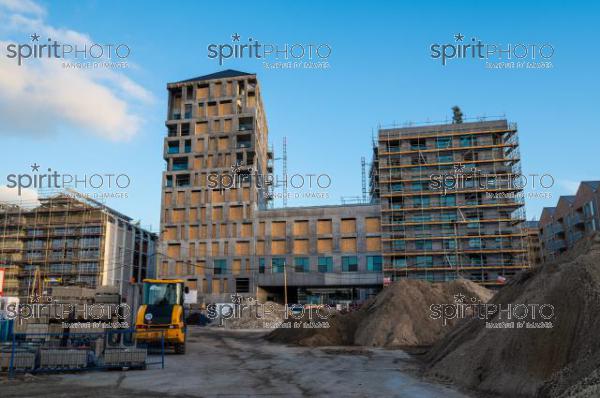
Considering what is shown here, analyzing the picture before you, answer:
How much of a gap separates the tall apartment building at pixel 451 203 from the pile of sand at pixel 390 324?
31.1m

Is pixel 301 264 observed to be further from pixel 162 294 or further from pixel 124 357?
pixel 124 357

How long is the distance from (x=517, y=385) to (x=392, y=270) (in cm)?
5572

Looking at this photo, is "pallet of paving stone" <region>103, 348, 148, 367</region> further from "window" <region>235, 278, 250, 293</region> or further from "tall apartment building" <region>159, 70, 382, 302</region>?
"window" <region>235, 278, 250, 293</region>

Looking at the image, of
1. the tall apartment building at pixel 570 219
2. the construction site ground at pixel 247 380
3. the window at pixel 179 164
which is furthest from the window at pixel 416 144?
the construction site ground at pixel 247 380

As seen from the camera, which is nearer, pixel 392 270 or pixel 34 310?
pixel 34 310

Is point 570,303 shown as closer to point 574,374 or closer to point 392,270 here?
point 574,374

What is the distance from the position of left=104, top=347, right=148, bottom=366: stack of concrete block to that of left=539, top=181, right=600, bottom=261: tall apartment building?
62.3 m

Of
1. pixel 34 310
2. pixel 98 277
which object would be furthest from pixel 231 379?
pixel 98 277

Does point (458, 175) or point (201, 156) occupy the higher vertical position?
point (201, 156)

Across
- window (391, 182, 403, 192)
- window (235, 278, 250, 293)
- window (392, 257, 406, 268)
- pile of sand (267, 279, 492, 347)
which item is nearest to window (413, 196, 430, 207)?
window (391, 182, 403, 192)

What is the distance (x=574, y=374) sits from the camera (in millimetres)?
11523

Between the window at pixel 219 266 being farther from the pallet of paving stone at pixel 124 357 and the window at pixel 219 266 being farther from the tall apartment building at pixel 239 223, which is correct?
the pallet of paving stone at pixel 124 357

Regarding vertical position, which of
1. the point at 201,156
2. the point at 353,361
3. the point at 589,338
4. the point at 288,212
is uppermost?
the point at 201,156

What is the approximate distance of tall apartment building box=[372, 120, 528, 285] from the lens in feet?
218
